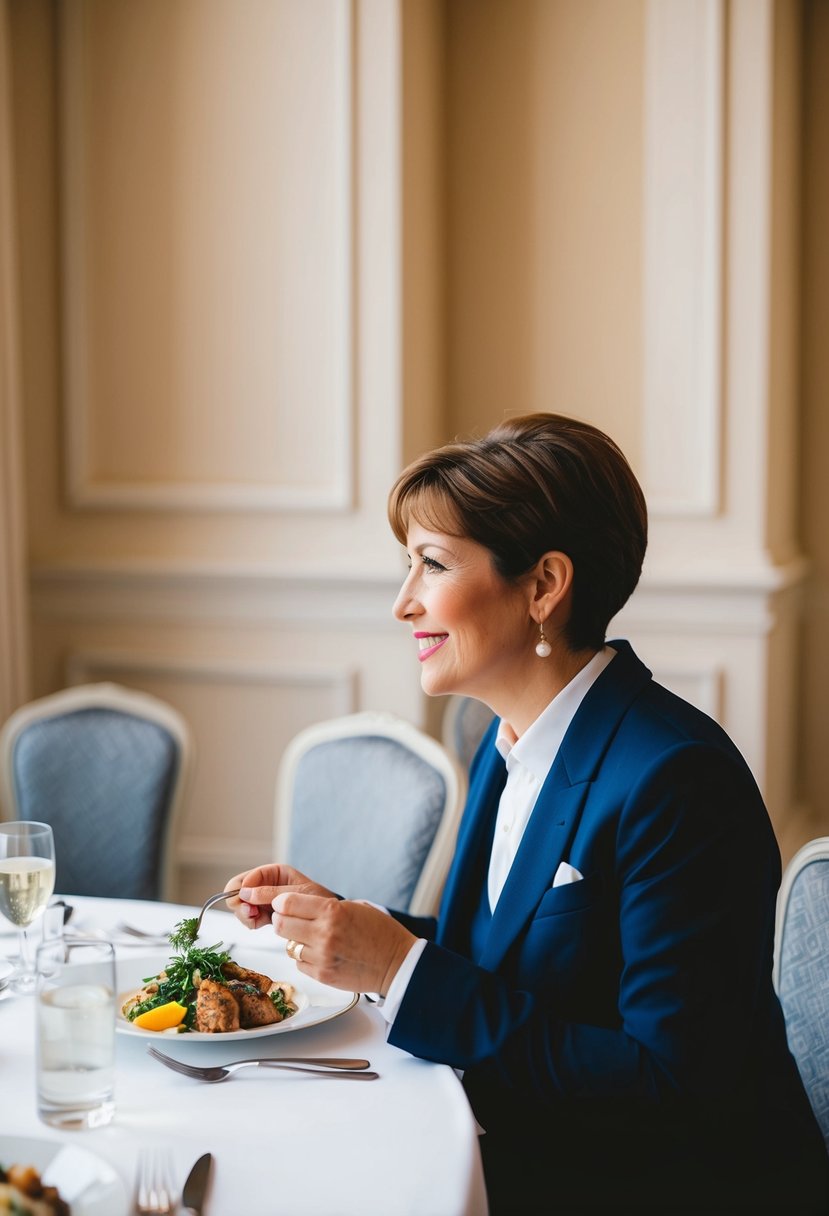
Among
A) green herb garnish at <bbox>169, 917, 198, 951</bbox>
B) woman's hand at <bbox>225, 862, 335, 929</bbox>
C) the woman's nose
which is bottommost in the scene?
green herb garnish at <bbox>169, 917, 198, 951</bbox>

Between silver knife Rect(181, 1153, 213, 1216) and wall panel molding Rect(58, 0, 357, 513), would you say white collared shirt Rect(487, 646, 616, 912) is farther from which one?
wall panel molding Rect(58, 0, 357, 513)

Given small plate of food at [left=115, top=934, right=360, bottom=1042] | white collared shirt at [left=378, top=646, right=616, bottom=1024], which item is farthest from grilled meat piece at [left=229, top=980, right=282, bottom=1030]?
white collared shirt at [left=378, top=646, right=616, bottom=1024]

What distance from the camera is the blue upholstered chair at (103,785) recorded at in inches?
103

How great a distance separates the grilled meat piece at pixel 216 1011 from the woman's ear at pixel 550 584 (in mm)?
553

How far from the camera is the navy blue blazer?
1.29m

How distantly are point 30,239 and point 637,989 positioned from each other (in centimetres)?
310

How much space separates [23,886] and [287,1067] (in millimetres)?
420

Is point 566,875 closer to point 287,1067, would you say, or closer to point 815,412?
point 287,1067

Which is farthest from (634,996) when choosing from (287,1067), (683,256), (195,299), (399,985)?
(195,299)

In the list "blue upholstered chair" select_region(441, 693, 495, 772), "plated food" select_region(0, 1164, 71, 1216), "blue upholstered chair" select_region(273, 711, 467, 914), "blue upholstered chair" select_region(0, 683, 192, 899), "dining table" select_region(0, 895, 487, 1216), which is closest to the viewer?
"plated food" select_region(0, 1164, 71, 1216)

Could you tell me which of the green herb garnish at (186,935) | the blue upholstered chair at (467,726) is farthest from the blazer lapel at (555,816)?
the blue upholstered chair at (467,726)

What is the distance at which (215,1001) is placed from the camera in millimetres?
1357

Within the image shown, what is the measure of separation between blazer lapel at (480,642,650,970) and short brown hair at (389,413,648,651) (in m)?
0.13

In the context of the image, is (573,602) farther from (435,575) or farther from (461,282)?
(461,282)
